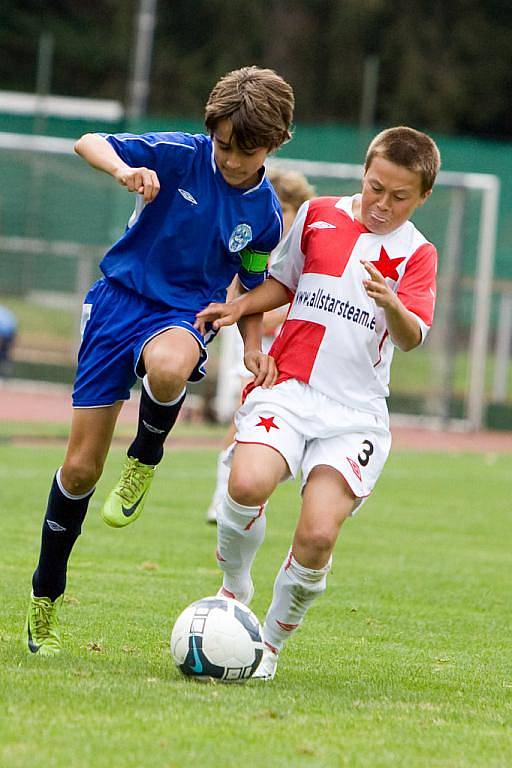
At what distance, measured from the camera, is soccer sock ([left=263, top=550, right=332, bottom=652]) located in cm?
531

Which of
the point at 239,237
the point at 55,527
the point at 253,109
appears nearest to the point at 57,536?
the point at 55,527

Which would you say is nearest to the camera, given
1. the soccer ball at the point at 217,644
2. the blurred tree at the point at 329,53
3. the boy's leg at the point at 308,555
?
the soccer ball at the point at 217,644

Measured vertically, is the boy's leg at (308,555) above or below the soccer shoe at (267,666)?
above

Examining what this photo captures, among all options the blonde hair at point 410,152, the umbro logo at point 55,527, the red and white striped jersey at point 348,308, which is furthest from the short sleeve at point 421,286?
the umbro logo at point 55,527

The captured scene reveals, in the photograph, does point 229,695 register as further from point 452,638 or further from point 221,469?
point 221,469

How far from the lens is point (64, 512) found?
5609 mm

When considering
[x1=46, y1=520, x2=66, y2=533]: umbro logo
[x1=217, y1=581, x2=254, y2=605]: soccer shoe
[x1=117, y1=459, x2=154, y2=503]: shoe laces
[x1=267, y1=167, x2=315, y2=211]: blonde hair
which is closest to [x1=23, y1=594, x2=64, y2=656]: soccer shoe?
[x1=46, y1=520, x2=66, y2=533]: umbro logo

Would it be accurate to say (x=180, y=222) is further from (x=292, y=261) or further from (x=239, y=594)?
(x=239, y=594)

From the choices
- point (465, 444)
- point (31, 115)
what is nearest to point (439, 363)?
point (465, 444)

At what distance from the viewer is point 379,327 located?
219 inches

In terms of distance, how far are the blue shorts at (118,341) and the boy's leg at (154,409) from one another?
7 centimetres

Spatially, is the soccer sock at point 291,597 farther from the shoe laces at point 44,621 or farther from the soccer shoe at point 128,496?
the shoe laces at point 44,621

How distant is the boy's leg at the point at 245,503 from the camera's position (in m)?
5.23

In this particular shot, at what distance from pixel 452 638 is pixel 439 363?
14105 mm
